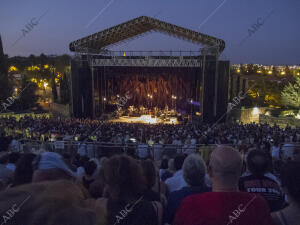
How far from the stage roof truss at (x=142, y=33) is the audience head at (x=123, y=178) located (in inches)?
697

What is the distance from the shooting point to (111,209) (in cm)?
162

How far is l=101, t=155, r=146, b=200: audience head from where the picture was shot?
1.72m

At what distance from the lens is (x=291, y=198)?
5.00 feet

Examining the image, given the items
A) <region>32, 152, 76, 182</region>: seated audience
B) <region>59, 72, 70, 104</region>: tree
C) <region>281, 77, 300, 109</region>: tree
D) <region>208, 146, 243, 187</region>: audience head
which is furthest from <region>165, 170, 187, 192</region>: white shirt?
<region>59, 72, 70, 104</region>: tree

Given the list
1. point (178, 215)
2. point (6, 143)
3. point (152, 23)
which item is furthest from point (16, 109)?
point (178, 215)

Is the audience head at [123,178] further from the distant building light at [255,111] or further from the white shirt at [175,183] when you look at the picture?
the distant building light at [255,111]

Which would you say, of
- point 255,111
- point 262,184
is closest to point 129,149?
point 262,184

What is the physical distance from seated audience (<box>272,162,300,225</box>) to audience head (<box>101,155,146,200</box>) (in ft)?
3.03

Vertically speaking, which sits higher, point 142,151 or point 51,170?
point 51,170

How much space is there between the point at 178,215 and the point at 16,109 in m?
28.4

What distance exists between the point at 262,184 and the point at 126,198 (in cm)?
139

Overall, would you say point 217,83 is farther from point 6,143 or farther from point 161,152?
point 6,143

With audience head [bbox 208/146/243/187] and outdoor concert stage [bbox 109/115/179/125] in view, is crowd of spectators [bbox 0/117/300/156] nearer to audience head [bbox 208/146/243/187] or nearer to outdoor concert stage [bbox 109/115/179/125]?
audience head [bbox 208/146/243/187]

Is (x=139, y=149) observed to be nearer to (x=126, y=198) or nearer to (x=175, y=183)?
(x=175, y=183)
